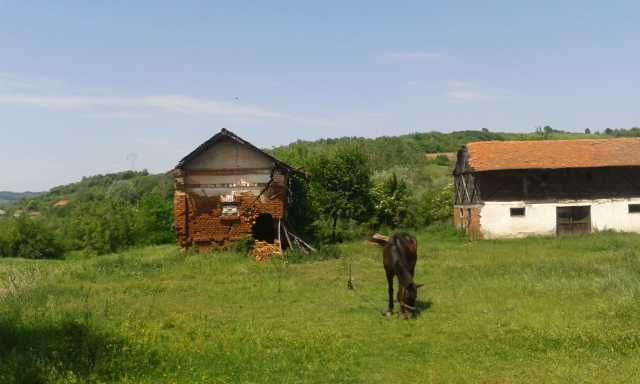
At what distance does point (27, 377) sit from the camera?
795 cm

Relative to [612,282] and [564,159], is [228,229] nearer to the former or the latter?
[612,282]

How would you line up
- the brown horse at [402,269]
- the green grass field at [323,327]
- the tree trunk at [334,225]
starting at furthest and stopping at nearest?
the tree trunk at [334,225] < the brown horse at [402,269] < the green grass field at [323,327]

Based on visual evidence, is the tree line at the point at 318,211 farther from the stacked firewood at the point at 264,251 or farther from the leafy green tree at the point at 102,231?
the stacked firewood at the point at 264,251

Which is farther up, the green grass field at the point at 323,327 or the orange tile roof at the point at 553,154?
the orange tile roof at the point at 553,154

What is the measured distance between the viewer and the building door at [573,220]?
1377 inches

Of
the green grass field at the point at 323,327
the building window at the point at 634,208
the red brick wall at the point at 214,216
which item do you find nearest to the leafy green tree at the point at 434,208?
the building window at the point at 634,208

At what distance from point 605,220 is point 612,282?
A: 2210 cm

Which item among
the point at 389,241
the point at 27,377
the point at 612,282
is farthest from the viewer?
the point at 612,282

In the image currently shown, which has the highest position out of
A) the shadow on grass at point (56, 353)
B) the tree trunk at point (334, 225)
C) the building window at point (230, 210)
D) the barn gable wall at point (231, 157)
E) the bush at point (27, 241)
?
the barn gable wall at point (231, 157)

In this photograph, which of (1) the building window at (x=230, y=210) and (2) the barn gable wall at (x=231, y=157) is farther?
(2) the barn gable wall at (x=231, y=157)

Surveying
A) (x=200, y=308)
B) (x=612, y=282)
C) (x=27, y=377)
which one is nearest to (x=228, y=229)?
(x=200, y=308)

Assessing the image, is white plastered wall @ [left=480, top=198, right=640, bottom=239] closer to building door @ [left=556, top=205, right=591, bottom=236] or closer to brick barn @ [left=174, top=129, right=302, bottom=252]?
building door @ [left=556, top=205, right=591, bottom=236]

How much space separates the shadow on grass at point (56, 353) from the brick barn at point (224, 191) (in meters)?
15.8

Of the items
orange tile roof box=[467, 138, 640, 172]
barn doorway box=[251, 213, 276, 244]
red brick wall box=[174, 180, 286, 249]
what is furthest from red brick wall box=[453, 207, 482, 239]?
red brick wall box=[174, 180, 286, 249]
